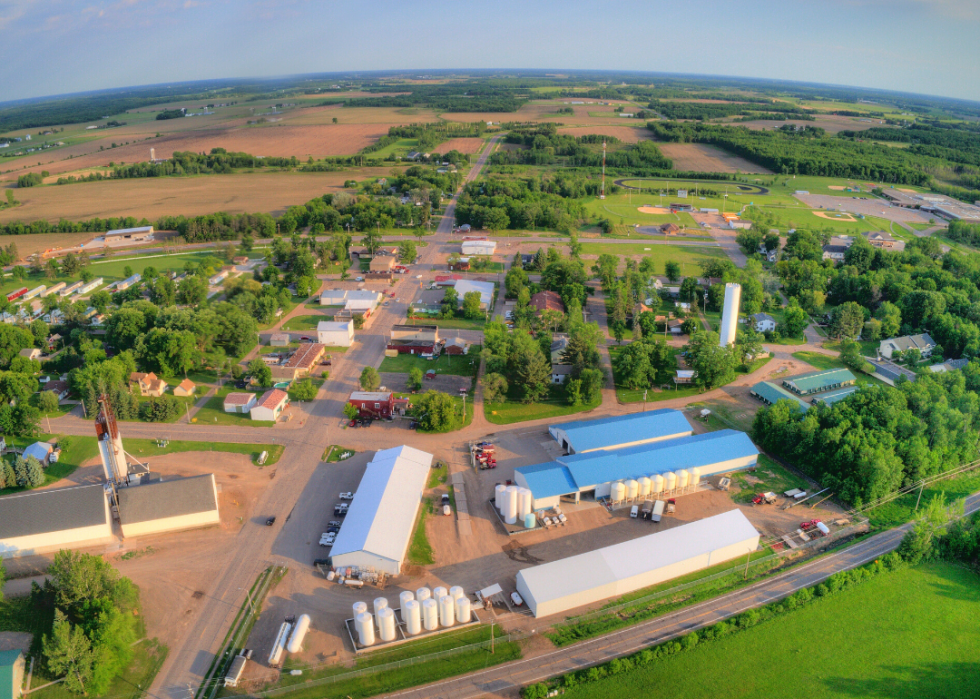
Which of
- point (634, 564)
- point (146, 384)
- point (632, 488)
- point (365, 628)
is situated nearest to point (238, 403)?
point (146, 384)

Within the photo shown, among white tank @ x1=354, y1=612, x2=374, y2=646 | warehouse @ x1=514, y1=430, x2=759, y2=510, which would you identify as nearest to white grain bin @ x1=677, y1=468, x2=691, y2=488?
warehouse @ x1=514, y1=430, x2=759, y2=510

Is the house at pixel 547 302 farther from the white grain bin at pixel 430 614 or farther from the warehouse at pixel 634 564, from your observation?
the white grain bin at pixel 430 614

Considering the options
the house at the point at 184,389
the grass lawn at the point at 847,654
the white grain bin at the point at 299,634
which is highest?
the house at the point at 184,389

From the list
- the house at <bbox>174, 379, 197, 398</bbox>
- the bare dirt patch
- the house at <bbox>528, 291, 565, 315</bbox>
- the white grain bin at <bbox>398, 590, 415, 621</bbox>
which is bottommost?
the white grain bin at <bbox>398, 590, 415, 621</bbox>

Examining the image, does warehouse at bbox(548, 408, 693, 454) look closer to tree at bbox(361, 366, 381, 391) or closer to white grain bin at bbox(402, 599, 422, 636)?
tree at bbox(361, 366, 381, 391)

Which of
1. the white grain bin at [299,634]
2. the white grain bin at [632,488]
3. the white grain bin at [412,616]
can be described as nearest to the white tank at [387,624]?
the white grain bin at [412,616]

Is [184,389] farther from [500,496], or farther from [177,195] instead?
[177,195]

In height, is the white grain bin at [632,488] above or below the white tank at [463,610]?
above
